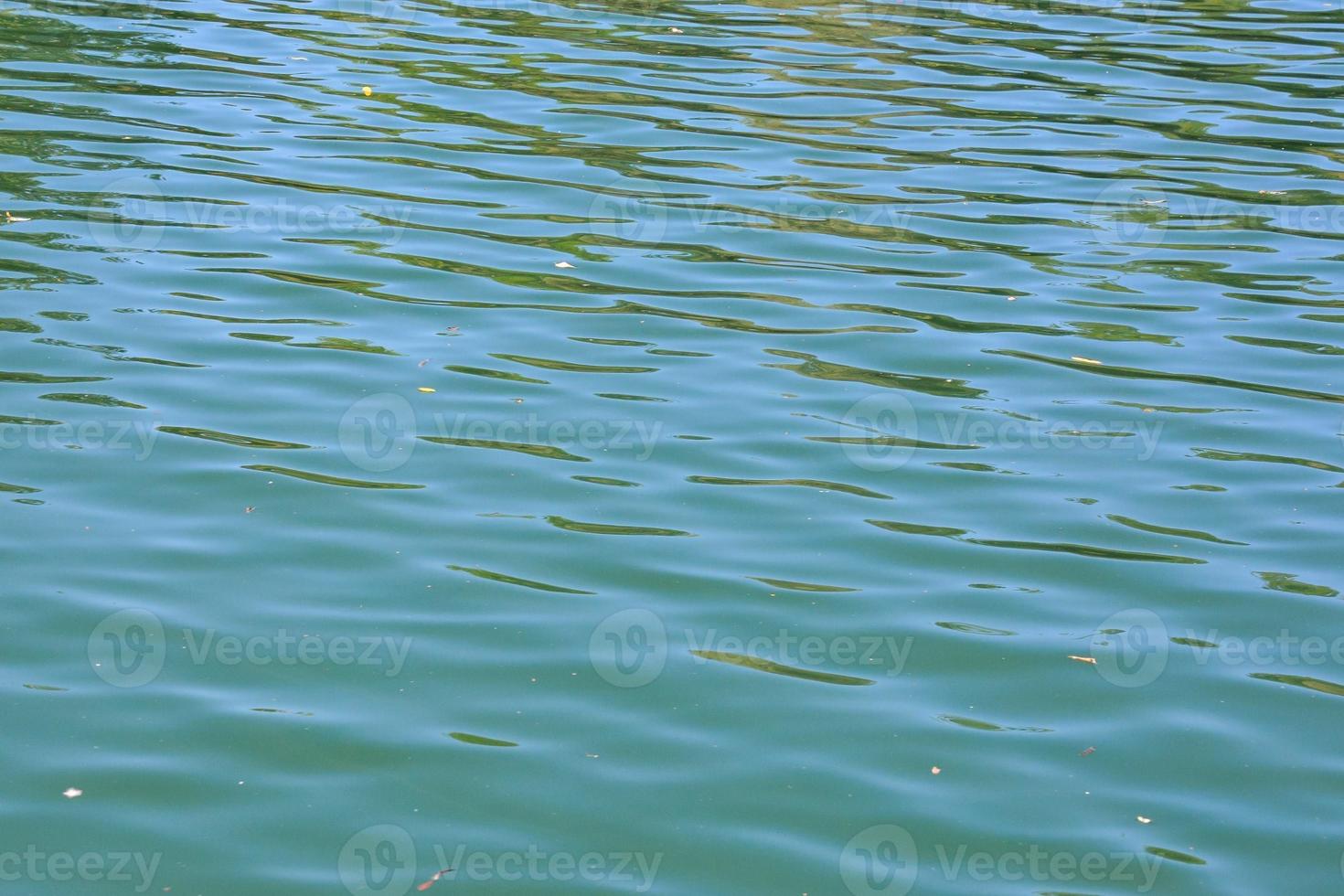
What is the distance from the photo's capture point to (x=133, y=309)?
6.50m

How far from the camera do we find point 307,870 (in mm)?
3623

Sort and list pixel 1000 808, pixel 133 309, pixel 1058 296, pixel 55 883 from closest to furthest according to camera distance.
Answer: pixel 55 883 → pixel 1000 808 → pixel 133 309 → pixel 1058 296

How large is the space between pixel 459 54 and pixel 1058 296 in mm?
5202

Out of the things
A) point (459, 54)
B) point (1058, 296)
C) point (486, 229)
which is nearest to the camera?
point (1058, 296)

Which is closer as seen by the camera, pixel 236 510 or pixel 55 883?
pixel 55 883

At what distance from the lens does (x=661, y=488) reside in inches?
212

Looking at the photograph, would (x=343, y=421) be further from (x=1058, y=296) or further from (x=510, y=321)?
(x=1058, y=296)

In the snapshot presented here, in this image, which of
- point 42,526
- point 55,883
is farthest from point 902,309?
point 55,883

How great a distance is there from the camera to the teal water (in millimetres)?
3857

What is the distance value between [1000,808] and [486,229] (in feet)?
15.2

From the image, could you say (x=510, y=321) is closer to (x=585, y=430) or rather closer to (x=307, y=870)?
(x=585, y=430)

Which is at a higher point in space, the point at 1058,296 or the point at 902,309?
the point at 1058,296

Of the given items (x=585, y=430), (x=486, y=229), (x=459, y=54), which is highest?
(x=459, y=54)

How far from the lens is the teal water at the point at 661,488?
3857 mm
